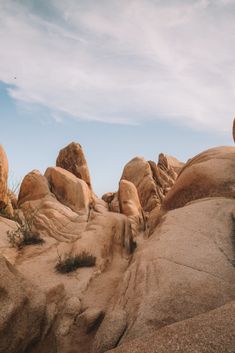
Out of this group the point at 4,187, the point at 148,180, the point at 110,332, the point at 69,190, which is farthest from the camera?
the point at 148,180

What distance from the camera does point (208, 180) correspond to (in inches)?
554

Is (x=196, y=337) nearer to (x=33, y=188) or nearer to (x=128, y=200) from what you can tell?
(x=33, y=188)

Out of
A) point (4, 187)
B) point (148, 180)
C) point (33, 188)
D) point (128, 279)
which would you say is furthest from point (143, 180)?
point (128, 279)

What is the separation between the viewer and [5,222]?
→ 15.5 metres

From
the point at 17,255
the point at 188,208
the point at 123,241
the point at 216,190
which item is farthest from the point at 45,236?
the point at 216,190

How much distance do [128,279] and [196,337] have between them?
476 centimetres

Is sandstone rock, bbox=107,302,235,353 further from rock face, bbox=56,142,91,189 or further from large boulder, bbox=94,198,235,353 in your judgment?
rock face, bbox=56,142,91,189

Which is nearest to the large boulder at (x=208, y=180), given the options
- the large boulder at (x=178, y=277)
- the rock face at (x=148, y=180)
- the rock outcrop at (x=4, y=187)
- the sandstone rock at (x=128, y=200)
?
the large boulder at (x=178, y=277)

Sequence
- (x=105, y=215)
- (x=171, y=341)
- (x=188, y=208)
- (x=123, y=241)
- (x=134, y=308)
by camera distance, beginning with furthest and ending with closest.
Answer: (x=105, y=215) < (x=123, y=241) < (x=188, y=208) < (x=134, y=308) < (x=171, y=341)

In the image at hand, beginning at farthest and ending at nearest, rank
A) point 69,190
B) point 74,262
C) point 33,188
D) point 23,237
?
point 33,188
point 69,190
point 23,237
point 74,262

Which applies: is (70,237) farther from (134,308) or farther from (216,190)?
(134,308)

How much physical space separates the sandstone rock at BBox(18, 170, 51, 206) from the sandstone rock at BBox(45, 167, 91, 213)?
60 centimetres

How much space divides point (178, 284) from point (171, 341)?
10.8ft

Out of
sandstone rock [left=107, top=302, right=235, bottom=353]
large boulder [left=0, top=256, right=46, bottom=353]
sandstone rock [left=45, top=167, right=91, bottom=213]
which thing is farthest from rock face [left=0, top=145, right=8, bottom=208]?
sandstone rock [left=107, top=302, right=235, bottom=353]
